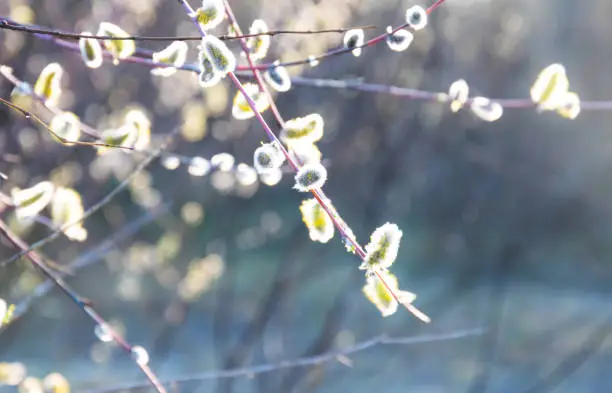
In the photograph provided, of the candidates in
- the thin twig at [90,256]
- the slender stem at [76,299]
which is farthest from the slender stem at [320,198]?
the thin twig at [90,256]

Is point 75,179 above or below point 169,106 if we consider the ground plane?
below

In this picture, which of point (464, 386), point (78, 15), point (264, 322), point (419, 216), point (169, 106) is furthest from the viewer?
point (419, 216)

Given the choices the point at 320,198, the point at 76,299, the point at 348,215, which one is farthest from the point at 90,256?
the point at 348,215

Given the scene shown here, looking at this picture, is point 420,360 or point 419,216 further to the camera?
point 419,216

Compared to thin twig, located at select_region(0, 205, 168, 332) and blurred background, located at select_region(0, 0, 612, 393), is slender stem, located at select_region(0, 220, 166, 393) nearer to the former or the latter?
thin twig, located at select_region(0, 205, 168, 332)

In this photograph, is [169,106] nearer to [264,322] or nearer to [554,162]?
[264,322]

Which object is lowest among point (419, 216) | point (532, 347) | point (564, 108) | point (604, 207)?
point (564, 108)

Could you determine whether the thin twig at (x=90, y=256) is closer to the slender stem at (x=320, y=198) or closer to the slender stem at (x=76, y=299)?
the slender stem at (x=76, y=299)

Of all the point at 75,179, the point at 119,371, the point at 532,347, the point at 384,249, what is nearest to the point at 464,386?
the point at 532,347

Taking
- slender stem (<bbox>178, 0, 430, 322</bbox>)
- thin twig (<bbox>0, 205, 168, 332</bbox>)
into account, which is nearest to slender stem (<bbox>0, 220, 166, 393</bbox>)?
thin twig (<bbox>0, 205, 168, 332</bbox>)
